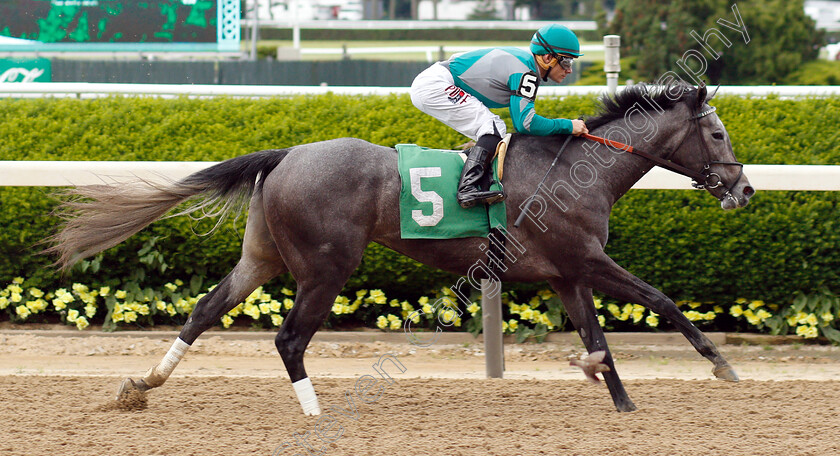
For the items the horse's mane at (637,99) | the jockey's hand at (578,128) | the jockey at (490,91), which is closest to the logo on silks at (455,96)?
the jockey at (490,91)

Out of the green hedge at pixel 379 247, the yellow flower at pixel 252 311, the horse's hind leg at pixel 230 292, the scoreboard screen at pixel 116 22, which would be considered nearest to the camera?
the horse's hind leg at pixel 230 292

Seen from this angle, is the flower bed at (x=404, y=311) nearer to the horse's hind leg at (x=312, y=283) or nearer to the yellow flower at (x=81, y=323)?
the yellow flower at (x=81, y=323)

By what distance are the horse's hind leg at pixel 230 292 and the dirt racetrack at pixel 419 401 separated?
18 cm

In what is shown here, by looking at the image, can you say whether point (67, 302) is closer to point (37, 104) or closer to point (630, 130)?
point (37, 104)

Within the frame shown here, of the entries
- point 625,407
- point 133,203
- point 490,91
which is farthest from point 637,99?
point 133,203

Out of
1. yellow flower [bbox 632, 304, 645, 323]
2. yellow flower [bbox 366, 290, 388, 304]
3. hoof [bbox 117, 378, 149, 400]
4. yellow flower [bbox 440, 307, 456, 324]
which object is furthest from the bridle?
hoof [bbox 117, 378, 149, 400]

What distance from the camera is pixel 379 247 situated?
5785 millimetres

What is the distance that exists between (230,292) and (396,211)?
93cm

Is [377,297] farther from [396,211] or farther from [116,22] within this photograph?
[116,22]

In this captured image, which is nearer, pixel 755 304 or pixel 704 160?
pixel 704 160

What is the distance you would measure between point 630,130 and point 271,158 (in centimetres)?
178

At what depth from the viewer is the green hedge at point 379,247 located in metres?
5.70

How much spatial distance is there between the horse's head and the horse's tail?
216cm

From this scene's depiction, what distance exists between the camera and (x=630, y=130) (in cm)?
444
